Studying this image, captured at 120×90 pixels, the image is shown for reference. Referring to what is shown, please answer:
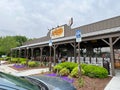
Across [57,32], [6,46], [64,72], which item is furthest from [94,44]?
[6,46]

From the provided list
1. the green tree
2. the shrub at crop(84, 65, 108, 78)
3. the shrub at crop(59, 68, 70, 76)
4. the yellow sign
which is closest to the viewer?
the shrub at crop(84, 65, 108, 78)

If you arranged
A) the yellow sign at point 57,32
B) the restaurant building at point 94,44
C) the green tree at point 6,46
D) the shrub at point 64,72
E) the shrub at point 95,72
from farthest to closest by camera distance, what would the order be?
1. the green tree at point 6,46
2. the yellow sign at point 57,32
3. the restaurant building at point 94,44
4. the shrub at point 64,72
5. the shrub at point 95,72

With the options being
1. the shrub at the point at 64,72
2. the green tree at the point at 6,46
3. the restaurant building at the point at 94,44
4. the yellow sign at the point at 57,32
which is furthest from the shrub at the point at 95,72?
the green tree at the point at 6,46

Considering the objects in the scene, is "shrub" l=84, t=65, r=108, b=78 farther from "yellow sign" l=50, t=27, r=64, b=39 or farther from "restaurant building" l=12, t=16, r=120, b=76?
"yellow sign" l=50, t=27, r=64, b=39

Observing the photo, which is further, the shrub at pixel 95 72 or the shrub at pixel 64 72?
the shrub at pixel 64 72

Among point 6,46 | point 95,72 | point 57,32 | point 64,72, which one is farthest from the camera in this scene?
point 6,46

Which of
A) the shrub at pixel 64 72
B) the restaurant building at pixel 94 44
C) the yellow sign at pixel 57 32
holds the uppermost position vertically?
the yellow sign at pixel 57 32

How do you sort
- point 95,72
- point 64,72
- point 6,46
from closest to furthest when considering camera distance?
1. point 95,72
2. point 64,72
3. point 6,46

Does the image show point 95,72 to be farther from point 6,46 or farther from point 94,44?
point 6,46

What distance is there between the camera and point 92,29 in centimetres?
2266

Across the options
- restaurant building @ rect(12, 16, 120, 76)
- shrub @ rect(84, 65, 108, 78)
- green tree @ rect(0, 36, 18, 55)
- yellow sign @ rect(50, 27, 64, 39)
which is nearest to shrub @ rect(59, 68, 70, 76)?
shrub @ rect(84, 65, 108, 78)

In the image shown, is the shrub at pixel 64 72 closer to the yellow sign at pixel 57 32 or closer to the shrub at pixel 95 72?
the shrub at pixel 95 72

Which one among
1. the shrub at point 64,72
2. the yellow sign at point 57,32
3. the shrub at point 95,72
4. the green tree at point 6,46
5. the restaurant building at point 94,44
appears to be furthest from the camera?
the green tree at point 6,46

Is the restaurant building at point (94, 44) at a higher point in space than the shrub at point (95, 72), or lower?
higher
